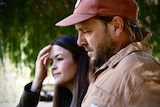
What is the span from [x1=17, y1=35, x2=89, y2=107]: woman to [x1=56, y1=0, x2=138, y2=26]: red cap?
53cm

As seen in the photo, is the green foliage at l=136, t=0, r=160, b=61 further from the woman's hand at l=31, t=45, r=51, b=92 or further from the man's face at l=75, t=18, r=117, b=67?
the man's face at l=75, t=18, r=117, b=67

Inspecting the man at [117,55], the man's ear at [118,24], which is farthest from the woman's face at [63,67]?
the man's ear at [118,24]

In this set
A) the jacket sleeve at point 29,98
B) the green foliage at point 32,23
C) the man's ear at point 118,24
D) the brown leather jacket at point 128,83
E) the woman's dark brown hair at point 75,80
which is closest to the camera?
the brown leather jacket at point 128,83

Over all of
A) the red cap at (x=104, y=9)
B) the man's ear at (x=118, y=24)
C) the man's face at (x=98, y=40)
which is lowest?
the man's face at (x=98, y=40)

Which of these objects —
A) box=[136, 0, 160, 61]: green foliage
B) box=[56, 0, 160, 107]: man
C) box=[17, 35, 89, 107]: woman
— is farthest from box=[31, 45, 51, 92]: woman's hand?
box=[136, 0, 160, 61]: green foliage

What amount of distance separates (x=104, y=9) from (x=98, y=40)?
12cm

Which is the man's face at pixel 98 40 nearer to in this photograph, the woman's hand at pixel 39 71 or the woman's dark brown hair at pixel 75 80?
the woman's dark brown hair at pixel 75 80

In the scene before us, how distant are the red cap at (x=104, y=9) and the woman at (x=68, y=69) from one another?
527mm

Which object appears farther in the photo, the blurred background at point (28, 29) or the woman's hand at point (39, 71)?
the blurred background at point (28, 29)

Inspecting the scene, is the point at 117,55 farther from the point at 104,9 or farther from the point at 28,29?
the point at 28,29

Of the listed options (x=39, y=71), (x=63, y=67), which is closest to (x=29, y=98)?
(x=39, y=71)

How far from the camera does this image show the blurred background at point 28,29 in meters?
3.12

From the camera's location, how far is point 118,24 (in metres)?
1.54

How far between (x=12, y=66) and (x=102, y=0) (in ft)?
5.89
